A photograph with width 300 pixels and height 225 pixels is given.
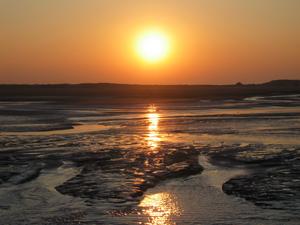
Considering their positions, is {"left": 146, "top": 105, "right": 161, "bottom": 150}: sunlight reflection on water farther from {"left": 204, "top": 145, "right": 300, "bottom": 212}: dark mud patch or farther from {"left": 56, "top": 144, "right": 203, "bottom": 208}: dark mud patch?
{"left": 204, "top": 145, "right": 300, "bottom": 212}: dark mud patch

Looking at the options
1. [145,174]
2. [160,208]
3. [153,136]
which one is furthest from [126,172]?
[153,136]

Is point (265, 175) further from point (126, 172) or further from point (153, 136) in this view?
point (153, 136)

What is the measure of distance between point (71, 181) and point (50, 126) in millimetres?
16601

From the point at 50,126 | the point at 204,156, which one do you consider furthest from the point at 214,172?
the point at 50,126

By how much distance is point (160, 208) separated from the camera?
10734 millimetres

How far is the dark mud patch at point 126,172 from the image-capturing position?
40.4 feet

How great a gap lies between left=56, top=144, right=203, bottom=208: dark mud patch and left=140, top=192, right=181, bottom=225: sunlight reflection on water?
0.33 metres

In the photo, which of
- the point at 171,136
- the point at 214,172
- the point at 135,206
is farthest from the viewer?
the point at 171,136

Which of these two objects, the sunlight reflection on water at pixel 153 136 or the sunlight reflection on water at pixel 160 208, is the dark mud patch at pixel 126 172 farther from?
the sunlight reflection on water at pixel 153 136

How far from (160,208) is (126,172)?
14.8ft

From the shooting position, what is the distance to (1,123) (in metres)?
31.8

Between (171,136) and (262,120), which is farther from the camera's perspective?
(262,120)

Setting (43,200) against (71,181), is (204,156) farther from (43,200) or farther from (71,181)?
(43,200)

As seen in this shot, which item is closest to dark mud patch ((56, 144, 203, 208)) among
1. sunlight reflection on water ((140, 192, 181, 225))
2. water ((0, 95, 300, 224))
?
water ((0, 95, 300, 224))
